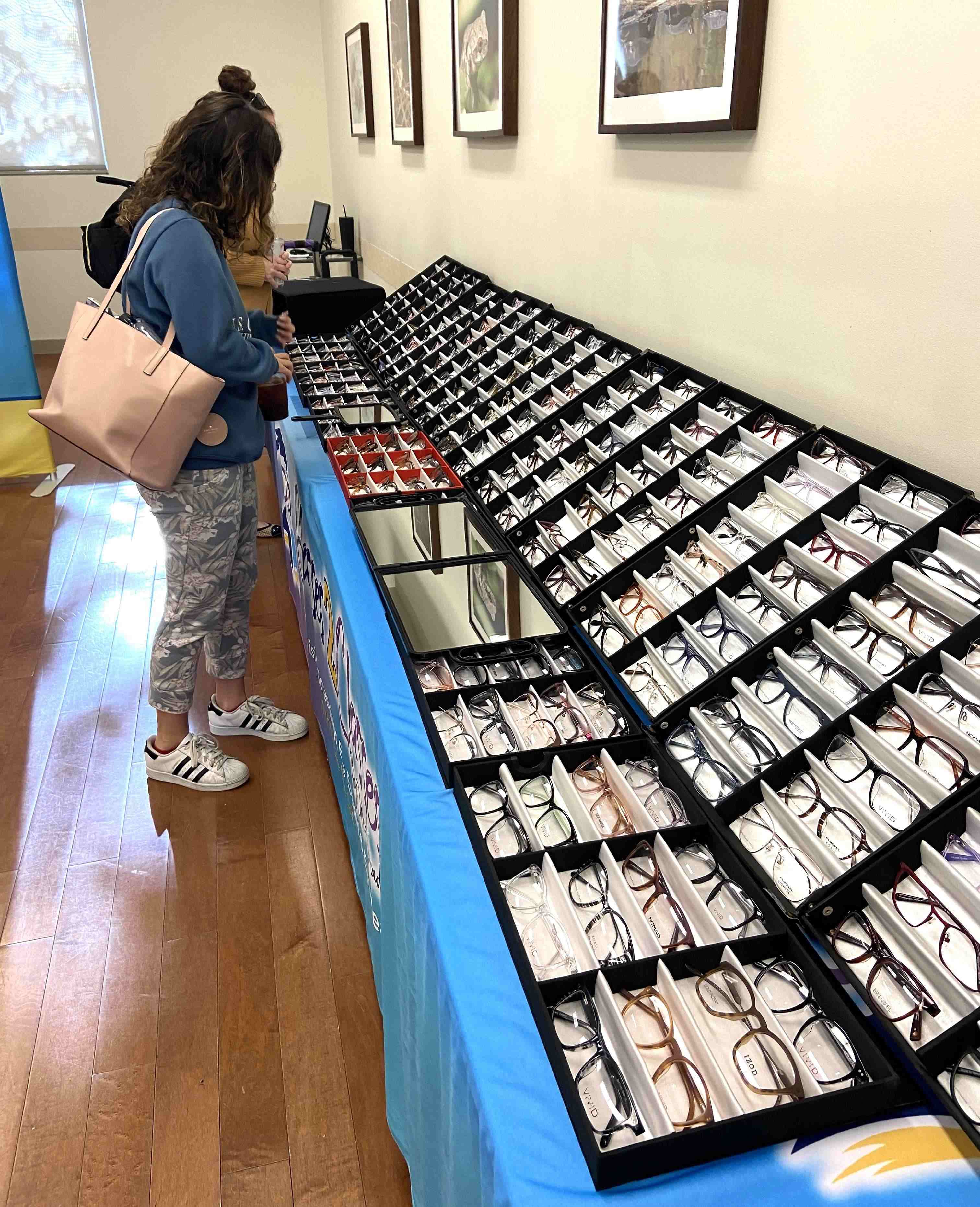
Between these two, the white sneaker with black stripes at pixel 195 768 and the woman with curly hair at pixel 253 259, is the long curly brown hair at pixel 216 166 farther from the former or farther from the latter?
the white sneaker with black stripes at pixel 195 768

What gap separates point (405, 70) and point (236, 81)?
225 cm

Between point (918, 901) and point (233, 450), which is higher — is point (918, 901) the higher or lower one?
the lower one

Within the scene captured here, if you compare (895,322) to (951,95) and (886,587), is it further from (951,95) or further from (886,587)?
(886,587)

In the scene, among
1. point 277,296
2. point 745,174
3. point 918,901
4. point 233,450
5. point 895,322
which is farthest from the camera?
point 277,296

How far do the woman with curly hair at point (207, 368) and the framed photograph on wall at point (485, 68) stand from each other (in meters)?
1.06

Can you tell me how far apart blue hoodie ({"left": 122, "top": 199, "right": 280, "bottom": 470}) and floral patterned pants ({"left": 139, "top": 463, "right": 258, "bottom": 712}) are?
0.10m

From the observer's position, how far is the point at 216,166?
1.72 meters

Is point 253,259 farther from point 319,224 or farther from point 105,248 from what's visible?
point 319,224

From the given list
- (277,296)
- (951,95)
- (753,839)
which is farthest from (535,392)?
(277,296)

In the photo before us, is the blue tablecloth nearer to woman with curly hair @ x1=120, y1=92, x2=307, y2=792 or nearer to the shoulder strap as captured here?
woman with curly hair @ x1=120, y1=92, x2=307, y2=792

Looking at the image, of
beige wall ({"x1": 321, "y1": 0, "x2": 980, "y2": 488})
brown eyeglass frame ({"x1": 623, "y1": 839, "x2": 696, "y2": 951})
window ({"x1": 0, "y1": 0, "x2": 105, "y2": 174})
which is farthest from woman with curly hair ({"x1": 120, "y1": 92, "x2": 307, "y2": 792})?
window ({"x1": 0, "y1": 0, "x2": 105, "y2": 174})

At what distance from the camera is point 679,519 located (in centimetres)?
139

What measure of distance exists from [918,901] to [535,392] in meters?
1.43

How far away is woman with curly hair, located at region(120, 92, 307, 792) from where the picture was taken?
66.2 inches
